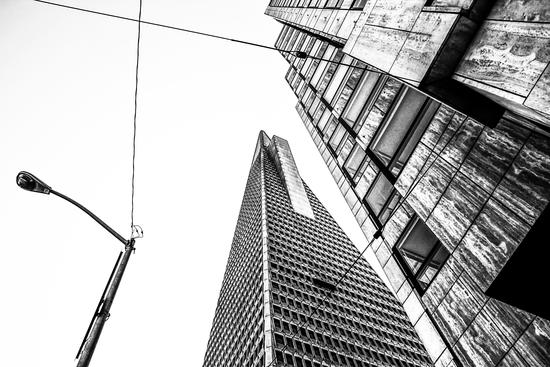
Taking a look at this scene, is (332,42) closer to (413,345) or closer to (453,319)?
(453,319)

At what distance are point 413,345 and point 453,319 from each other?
7251cm

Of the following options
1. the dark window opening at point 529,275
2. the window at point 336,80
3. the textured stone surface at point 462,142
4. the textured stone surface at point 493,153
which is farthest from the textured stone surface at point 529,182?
the window at point 336,80

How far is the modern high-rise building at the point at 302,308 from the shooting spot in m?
54.8

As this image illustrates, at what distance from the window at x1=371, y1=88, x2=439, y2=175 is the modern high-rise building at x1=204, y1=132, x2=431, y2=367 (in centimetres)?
2460

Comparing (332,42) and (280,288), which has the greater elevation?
(332,42)

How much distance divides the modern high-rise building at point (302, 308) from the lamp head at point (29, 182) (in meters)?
31.6

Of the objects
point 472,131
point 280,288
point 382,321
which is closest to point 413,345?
point 382,321

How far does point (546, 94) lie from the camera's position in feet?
17.5

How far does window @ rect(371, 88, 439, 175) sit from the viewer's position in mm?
10367

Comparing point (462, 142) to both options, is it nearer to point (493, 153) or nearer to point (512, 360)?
point (493, 153)

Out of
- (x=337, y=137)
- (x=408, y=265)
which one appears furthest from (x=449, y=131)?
(x=337, y=137)

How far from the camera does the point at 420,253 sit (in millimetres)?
10500

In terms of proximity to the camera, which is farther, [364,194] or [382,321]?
[382,321]

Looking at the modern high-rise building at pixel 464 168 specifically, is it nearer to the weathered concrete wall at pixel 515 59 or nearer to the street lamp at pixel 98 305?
the weathered concrete wall at pixel 515 59
